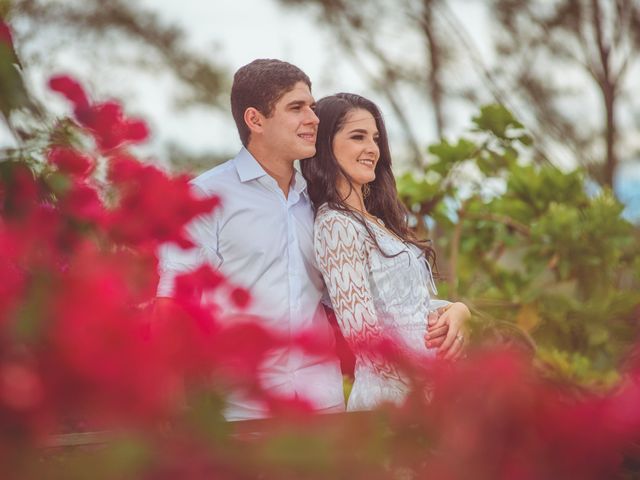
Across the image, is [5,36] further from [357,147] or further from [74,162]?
[357,147]

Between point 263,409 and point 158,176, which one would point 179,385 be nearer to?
point 263,409

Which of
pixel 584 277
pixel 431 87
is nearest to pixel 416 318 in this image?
pixel 584 277

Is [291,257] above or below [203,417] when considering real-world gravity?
above

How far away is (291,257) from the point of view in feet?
7.72

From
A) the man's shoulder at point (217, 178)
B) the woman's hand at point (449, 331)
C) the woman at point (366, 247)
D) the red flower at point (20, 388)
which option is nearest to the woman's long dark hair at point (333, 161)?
the woman at point (366, 247)

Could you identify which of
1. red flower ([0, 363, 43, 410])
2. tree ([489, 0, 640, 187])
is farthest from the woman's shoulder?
tree ([489, 0, 640, 187])

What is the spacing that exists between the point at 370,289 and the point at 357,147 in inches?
15.9

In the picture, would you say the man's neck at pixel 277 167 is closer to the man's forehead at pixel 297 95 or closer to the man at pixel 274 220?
the man at pixel 274 220

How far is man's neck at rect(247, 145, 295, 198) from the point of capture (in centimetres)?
244

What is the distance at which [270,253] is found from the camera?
2.35 meters

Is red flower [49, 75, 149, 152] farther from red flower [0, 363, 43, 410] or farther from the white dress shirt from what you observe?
the white dress shirt

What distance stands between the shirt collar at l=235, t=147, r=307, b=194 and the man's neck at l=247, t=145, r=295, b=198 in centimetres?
2

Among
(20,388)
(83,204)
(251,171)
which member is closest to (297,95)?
(251,171)

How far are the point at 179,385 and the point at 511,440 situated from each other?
225 mm
